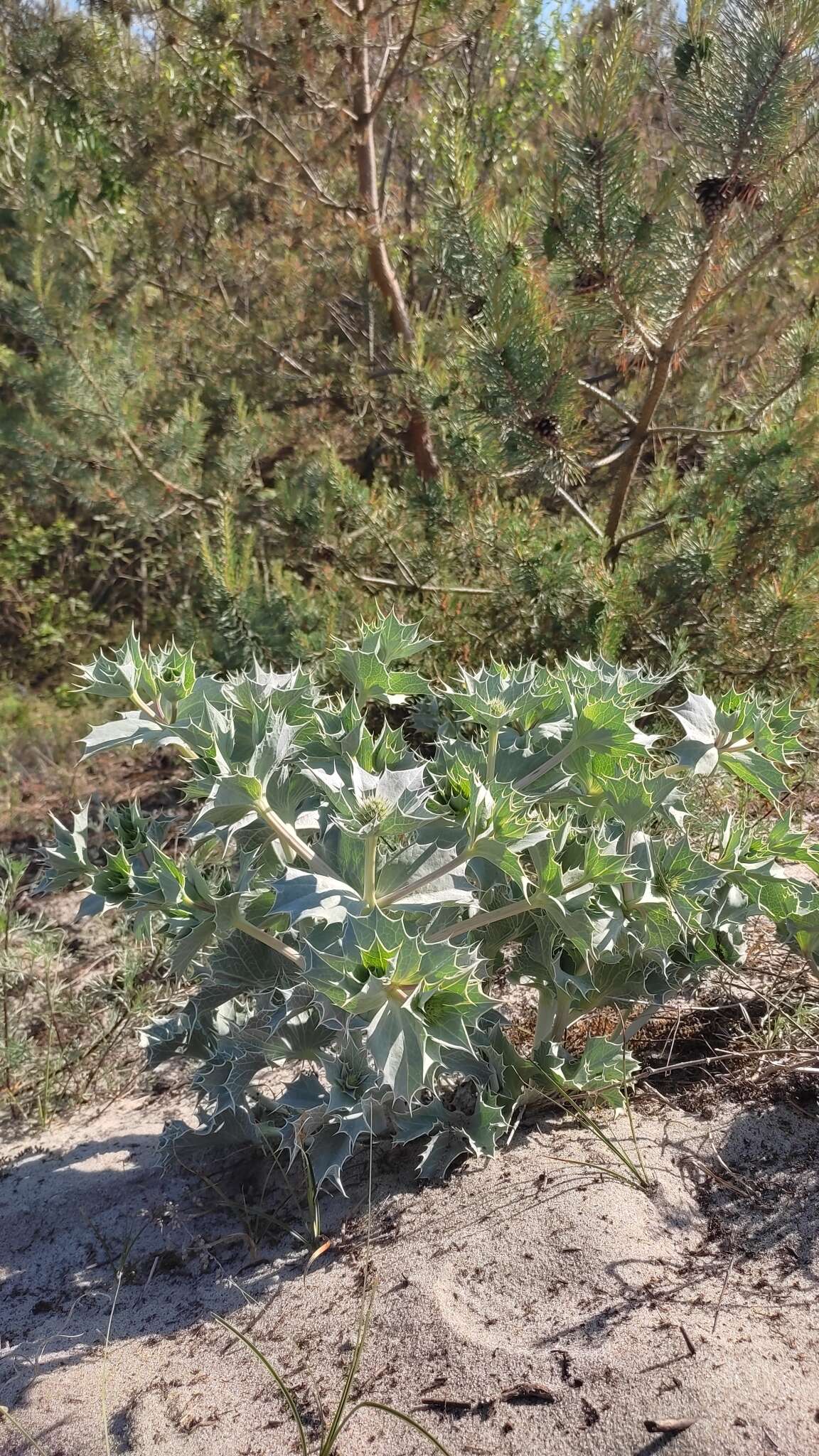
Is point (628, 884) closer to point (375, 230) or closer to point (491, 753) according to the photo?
point (491, 753)

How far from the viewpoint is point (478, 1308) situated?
1.56m

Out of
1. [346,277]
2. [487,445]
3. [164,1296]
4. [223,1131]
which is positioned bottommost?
[164,1296]

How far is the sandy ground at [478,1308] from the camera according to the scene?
4.47 ft

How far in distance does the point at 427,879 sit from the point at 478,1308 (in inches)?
26.0

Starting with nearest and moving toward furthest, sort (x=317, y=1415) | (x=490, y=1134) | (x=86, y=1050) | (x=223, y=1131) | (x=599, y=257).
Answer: (x=317, y=1415) → (x=490, y=1134) → (x=223, y=1131) → (x=86, y=1050) → (x=599, y=257)

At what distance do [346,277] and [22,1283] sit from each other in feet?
17.2

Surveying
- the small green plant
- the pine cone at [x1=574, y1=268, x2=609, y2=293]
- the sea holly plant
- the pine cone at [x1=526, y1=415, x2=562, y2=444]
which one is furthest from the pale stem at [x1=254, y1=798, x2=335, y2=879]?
the pine cone at [x1=574, y1=268, x2=609, y2=293]

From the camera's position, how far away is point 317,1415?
4.79ft

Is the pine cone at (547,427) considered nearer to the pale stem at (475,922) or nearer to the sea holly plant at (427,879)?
the sea holly plant at (427,879)

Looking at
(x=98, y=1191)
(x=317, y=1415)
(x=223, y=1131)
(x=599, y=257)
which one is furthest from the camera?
(x=599, y=257)

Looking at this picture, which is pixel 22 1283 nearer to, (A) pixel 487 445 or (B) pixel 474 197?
(A) pixel 487 445

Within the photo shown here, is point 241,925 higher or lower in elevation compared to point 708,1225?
higher

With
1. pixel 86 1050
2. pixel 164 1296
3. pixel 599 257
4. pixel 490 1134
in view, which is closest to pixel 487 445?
pixel 599 257

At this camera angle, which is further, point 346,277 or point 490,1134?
point 346,277
